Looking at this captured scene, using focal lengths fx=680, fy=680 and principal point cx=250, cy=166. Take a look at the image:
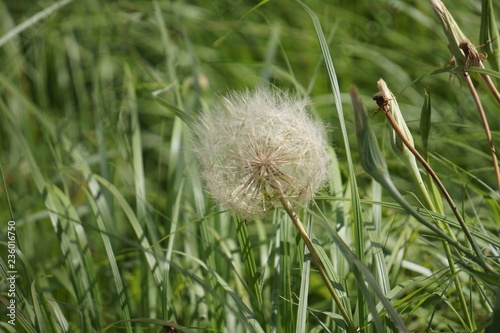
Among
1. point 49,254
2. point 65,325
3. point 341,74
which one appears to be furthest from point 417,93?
point 65,325

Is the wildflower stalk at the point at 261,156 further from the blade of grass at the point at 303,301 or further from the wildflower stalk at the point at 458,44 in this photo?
the wildflower stalk at the point at 458,44

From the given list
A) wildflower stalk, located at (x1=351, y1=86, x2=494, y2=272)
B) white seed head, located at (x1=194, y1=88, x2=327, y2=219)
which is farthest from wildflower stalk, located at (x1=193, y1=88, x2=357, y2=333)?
wildflower stalk, located at (x1=351, y1=86, x2=494, y2=272)

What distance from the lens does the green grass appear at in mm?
1517

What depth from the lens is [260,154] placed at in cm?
133

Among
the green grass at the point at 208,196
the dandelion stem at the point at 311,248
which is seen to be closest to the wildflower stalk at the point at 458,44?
the green grass at the point at 208,196

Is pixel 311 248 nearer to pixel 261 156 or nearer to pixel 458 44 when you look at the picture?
pixel 261 156

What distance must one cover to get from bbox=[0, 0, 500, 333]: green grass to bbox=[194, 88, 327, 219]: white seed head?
88 mm

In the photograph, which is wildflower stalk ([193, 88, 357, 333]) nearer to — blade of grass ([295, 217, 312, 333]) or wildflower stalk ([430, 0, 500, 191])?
blade of grass ([295, 217, 312, 333])

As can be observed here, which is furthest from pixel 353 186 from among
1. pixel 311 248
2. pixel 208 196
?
pixel 208 196

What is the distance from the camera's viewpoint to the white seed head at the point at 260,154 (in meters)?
1.33

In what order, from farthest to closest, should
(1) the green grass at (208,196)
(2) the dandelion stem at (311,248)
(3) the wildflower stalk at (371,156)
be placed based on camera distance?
1. (1) the green grass at (208,196)
2. (2) the dandelion stem at (311,248)
3. (3) the wildflower stalk at (371,156)

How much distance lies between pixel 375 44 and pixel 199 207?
2.03 meters

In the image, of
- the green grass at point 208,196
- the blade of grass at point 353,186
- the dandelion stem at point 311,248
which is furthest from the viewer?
the green grass at point 208,196

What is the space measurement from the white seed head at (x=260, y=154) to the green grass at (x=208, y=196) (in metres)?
0.09
